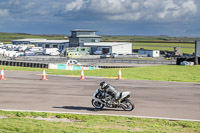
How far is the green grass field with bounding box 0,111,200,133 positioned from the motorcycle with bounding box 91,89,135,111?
1.54 meters

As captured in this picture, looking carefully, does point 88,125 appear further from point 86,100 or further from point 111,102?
point 86,100

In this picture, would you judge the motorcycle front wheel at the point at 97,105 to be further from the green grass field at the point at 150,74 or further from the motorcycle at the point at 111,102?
the green grass field at the point at 150,74

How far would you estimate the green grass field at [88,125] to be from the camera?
10.5 metres

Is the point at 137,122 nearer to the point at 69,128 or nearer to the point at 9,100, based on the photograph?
the point at 69,128

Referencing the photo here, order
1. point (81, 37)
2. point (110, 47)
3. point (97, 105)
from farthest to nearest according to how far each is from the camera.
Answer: point (81, 37) < point (110, 47) < point (97, 105)

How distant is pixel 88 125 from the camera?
37.7ft

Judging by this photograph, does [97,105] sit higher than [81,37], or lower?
lower

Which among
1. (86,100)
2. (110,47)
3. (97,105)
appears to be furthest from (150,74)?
(110,47)

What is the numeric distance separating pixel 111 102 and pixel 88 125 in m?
3.28

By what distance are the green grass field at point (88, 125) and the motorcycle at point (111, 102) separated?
1.54 m

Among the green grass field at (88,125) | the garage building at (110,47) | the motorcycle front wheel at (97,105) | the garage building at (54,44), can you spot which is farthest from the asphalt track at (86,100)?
the garage building at (54,44)

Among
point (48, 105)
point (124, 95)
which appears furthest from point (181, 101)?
point (48, 105)

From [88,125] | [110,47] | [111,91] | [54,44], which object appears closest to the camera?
[88,125]

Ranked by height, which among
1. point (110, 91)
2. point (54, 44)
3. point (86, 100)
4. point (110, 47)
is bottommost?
point (86, 100)
